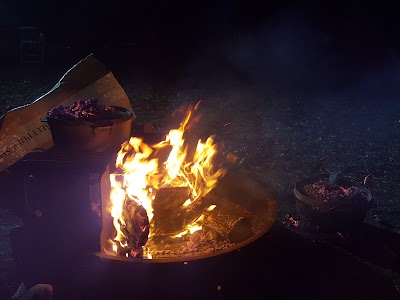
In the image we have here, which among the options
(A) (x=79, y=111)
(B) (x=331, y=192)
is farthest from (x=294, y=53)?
(A) (x=79, y=111)

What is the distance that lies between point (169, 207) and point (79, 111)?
4.45ft

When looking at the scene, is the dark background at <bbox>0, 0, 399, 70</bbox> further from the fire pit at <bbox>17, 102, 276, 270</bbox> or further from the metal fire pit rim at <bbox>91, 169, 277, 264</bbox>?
the metal fire pit rim at <bbox>91, 169, 277, 264</bbox>

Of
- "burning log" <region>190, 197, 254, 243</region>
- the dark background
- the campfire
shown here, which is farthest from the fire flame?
the dark background

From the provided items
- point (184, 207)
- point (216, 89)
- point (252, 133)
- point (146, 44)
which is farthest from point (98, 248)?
point (146, 44)

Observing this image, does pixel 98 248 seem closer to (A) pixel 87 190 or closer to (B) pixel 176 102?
(A) pixel 87 190

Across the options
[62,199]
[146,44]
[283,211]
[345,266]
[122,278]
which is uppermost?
[62,199]

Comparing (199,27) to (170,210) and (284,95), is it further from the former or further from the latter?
(170,210)

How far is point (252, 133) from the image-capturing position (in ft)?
30.6

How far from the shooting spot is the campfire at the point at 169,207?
3.92m

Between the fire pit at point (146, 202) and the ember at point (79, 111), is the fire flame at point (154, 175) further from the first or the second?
the ember at point (79, 111)

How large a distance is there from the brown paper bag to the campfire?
2.12ft

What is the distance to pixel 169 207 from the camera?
14.3 feet

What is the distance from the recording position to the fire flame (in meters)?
4.04

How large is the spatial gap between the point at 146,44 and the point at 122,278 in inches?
523
